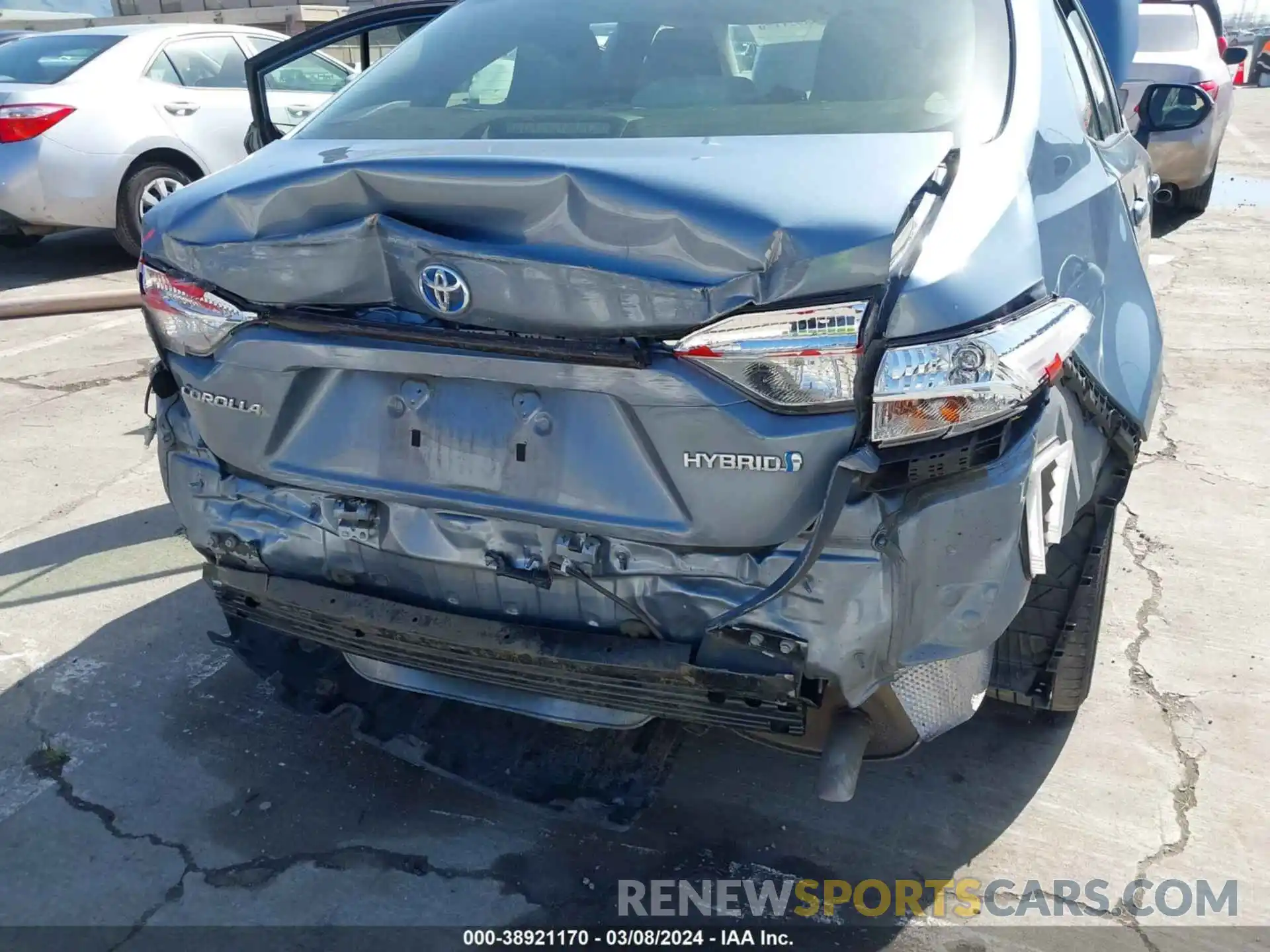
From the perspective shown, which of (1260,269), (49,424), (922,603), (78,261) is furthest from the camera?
(78,261)

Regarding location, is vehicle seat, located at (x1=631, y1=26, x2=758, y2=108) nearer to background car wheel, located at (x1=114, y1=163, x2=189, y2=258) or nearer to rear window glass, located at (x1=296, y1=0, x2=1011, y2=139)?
rear window glass, located at (x1=296, y1=0, x2=1011, y2=139)

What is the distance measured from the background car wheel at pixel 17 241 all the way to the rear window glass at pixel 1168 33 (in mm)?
8639

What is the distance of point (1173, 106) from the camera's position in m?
3.67

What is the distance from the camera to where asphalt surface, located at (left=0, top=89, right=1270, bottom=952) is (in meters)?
2.31

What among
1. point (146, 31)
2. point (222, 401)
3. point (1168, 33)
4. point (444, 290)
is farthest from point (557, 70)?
point (1168, 33)

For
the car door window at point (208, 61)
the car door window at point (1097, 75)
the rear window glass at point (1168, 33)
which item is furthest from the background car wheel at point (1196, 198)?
the car door window at point (208, 61)

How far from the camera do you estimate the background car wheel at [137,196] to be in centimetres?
776

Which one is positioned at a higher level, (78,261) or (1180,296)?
(78,261)

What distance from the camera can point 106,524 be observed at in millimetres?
4020

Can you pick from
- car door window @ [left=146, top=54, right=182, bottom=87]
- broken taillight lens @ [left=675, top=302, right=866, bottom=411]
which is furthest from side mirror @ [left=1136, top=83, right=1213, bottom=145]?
car door window @ [left=146, top=54, right=182, bottom=87]

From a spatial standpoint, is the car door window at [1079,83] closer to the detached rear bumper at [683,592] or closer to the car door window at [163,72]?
the detached rear bumper at [683,592]

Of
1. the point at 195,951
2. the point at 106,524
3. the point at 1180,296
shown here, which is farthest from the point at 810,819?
the point at 1180,296

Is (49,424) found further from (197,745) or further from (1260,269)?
(1260,269)

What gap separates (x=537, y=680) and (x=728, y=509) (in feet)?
1.76
